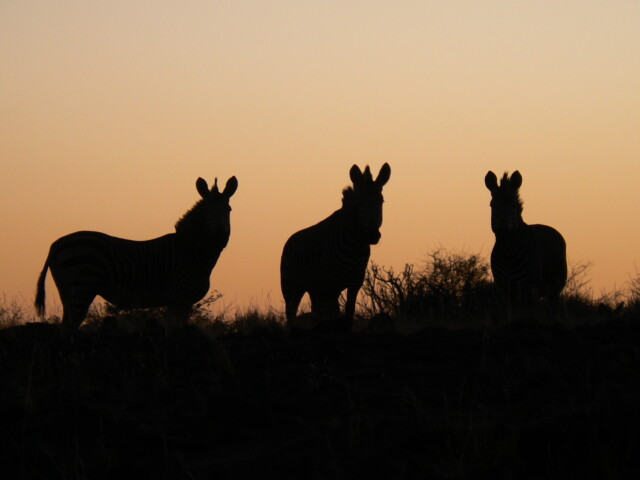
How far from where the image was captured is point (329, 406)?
6184 millimetres

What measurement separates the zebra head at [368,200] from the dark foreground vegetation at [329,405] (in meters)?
5.35

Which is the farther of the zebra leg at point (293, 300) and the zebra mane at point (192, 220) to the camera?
the zebra leg at point (293, 300)

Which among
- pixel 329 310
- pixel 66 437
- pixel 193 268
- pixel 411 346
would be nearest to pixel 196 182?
pixel 193 268

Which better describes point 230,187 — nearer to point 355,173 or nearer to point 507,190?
point 355,173

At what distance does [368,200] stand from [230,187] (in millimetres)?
2041

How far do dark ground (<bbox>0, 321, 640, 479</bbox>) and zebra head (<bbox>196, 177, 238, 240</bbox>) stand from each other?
231 inches

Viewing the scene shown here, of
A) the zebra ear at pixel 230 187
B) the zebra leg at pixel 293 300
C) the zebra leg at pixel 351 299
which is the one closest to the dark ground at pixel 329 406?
the zebra leg at pixel 351 299

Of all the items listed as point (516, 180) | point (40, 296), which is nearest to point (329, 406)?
point (40, 296)

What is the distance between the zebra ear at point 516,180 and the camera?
590 inches

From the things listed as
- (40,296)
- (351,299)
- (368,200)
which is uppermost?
(368,200)

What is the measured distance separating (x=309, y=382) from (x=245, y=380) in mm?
480

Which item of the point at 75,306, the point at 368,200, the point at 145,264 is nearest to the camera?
the point at 75,306

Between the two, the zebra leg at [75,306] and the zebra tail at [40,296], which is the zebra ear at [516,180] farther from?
the zebra tail at [40,296]

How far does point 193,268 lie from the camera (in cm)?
1380
